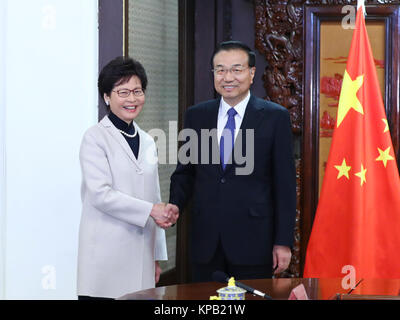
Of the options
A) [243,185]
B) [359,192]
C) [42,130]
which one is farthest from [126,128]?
[359,192]

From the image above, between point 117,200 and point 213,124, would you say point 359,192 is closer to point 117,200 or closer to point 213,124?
point 213,124

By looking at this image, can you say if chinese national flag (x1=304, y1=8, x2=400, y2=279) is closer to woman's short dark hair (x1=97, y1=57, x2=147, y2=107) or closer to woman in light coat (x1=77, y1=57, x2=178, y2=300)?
woman in light coat (x1=77, y1=57, x2=178, y2=300)

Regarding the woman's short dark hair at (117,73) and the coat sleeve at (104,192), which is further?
the woman's short dark hair at (117,73)

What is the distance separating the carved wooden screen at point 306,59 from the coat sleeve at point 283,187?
4.14ft

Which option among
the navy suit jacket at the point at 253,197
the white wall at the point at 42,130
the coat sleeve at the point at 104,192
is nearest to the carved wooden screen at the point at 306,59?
the white wall at the point at 42,130

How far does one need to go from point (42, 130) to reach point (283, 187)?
4.28ft

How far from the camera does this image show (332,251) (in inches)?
136

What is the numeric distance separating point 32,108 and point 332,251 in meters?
1.60

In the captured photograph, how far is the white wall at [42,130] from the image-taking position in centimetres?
352

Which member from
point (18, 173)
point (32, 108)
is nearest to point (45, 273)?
point (18, 173)

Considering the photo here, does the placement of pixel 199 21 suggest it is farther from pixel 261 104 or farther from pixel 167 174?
pixel 261 104

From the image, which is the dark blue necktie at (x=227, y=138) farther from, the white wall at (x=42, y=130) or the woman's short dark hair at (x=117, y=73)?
the white wall at (x=42, y=130)

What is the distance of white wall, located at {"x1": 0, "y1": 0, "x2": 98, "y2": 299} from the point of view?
3516 millimetres
